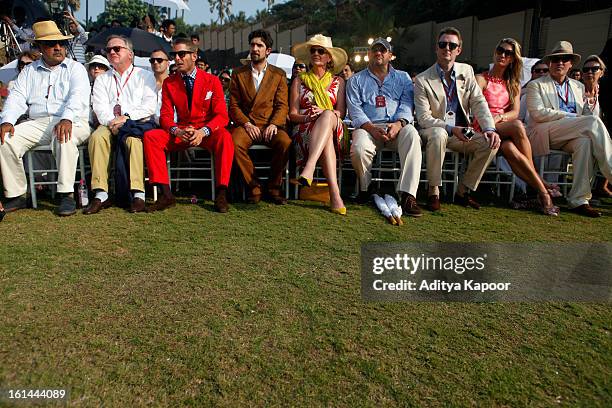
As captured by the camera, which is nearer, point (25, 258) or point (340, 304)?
point (340, 304)

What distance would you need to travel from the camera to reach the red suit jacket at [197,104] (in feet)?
17.1

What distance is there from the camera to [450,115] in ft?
17.2

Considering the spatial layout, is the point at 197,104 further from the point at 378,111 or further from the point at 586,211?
the point at 586,211

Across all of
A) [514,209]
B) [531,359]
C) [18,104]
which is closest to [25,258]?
[18,104]

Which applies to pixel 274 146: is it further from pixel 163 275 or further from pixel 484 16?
pixel 484 16

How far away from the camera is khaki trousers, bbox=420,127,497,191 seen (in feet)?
16.4

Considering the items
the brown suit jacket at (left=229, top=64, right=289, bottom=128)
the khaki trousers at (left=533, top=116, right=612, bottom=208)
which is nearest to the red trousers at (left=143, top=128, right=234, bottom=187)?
the brown suit jacket at (left=229, top=64, right=289, bottom=128)

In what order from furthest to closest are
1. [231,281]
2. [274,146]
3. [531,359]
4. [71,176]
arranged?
[274,146] → [71,176] → [231,281] → [531,359]

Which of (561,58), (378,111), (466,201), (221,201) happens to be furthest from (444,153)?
(221,201)

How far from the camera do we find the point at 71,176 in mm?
Result: 4738

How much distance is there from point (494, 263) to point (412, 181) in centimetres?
148

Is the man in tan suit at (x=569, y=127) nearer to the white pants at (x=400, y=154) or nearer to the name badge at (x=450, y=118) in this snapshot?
the name badge at (x=450, y=118)

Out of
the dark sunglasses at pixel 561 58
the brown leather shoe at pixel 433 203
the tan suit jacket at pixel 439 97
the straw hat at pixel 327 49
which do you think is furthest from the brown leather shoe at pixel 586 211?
the straw hat at pixel 327 49

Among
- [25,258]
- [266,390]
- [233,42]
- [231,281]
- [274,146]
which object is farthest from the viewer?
[233,42]
